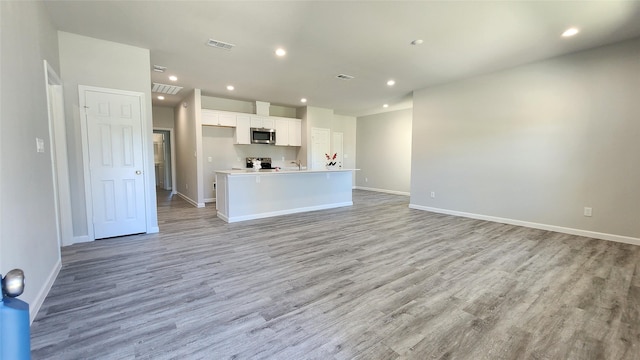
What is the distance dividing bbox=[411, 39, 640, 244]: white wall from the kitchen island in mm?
2272

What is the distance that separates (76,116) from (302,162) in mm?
5296

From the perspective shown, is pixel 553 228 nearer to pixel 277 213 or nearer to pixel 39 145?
pixel 277 213

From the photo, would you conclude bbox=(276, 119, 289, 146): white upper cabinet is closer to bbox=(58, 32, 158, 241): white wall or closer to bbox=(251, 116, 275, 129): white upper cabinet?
bbox=(251, 116, 275, 129): white upper cabinet

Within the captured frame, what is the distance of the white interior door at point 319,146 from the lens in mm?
8023

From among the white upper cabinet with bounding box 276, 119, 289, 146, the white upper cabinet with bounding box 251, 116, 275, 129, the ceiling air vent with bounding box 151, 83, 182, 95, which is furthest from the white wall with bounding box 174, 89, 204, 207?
the white upper cabinet with bounding box 276, 119, 289, 146

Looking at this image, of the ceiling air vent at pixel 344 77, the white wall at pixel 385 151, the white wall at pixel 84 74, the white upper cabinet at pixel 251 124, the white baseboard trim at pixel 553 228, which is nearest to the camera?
the white wall at pixel 84 74

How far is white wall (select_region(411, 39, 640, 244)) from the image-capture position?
11.9ft

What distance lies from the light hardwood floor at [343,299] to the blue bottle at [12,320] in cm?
90

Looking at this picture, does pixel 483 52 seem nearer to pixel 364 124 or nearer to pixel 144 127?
pixel 144 127

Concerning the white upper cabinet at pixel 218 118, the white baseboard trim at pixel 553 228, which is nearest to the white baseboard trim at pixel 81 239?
the white upper cabinet at pixel 218 118

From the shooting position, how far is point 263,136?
23.4 feet

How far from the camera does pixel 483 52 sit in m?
3.86

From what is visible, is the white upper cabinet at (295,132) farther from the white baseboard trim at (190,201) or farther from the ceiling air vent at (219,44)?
the ceiling air vent at (219,44)

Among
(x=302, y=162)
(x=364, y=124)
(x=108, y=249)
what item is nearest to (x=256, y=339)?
(x=108, y=249)
